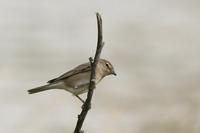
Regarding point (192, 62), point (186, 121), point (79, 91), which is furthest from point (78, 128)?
point (192, 62)

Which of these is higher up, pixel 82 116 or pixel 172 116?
pixel 82 116

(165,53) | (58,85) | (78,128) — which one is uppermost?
(78,128)

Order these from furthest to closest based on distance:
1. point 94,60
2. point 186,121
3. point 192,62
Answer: point 192,62, point 186,121, point 94,60

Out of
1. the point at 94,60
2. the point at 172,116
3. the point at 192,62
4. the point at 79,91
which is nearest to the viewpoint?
the point at 94,60

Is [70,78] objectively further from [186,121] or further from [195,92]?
[195,92]

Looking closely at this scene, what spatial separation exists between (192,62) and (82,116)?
644 centimetres

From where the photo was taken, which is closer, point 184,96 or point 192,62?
point 184,96

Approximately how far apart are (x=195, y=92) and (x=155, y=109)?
0.41 m

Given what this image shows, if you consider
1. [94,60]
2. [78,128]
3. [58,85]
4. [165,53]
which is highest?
[94,60]

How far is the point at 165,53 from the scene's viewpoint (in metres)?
9.85

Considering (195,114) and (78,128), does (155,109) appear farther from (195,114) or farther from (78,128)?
(78,128)

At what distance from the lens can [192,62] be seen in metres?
9.45

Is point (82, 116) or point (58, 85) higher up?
point (82, 116)

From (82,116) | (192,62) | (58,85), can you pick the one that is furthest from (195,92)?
(82,116)
